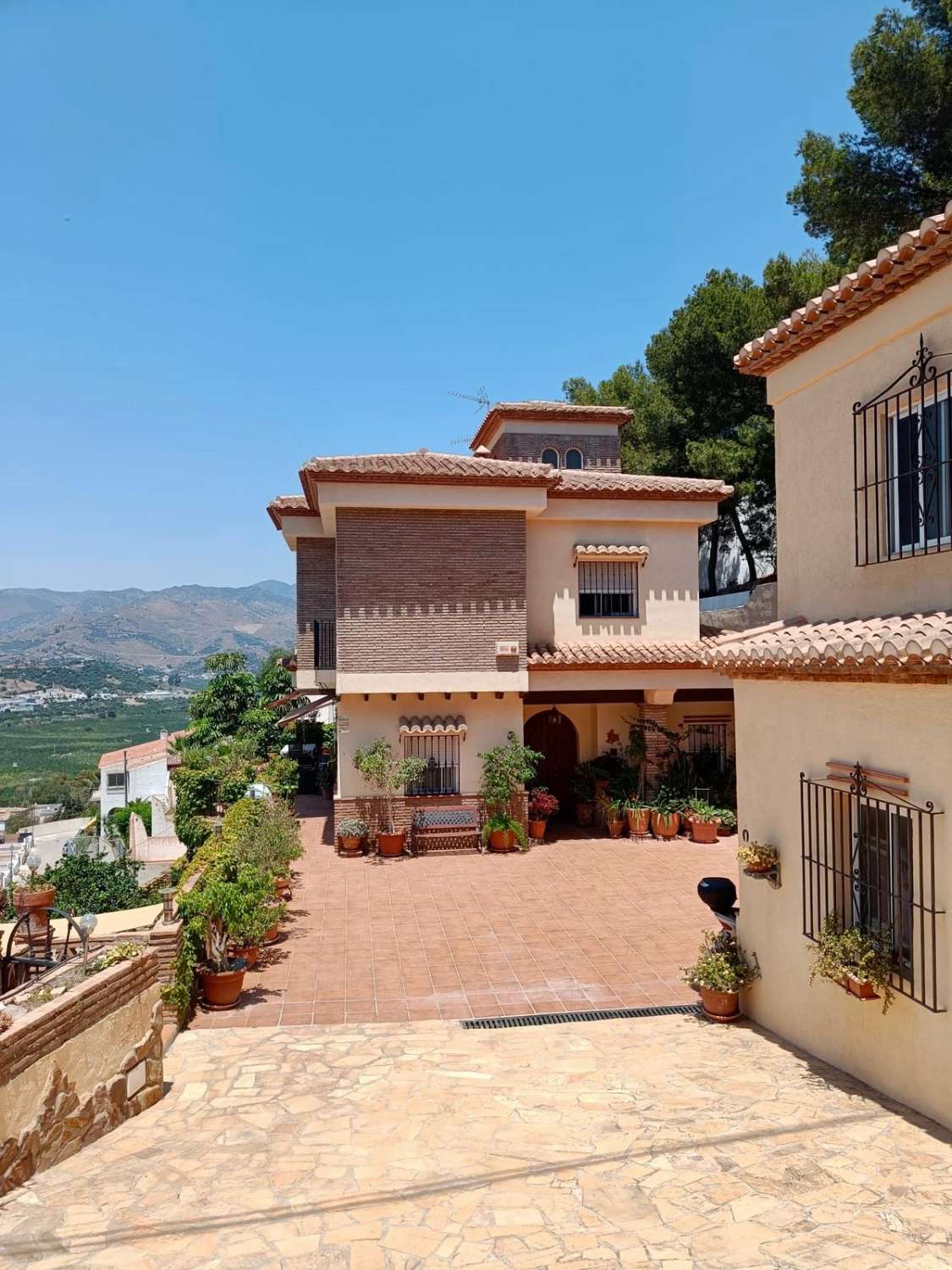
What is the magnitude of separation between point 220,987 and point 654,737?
43.3 feet

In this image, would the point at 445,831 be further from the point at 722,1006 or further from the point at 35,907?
the point at 722,1006

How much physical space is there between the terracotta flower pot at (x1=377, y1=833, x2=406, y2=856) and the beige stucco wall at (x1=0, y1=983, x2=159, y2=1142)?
10.6m

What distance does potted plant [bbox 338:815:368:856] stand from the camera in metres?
19.0

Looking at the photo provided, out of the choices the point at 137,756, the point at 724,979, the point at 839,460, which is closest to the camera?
the point at 839,460

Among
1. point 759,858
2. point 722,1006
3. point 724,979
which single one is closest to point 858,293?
point 759,858

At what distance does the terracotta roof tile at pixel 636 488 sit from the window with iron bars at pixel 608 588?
1658 millimetres

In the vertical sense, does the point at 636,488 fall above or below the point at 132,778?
above

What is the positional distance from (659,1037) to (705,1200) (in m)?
3.76

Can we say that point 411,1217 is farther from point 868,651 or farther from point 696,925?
point 696,925

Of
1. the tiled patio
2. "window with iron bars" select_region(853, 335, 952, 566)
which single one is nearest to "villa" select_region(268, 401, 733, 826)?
the tiled patio

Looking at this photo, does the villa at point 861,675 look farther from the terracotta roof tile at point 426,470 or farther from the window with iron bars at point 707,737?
the window with iron bars at point 707,737

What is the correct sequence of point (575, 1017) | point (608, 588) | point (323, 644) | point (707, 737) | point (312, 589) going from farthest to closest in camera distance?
point (707, 737)
point (312, 589)
point (323, 644)
point (608, 588)
point (575, 1017)

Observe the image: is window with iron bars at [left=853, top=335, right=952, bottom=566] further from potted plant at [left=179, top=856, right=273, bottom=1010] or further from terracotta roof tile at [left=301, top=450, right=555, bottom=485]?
terracotta roof tile at [left=301, top=450, right=555, bottom=485]

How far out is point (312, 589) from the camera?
22.2m
